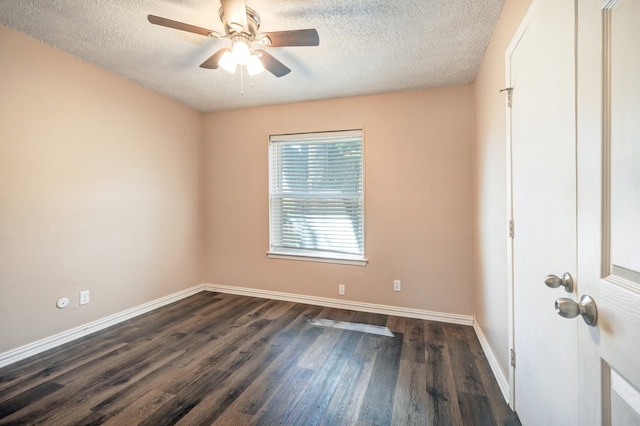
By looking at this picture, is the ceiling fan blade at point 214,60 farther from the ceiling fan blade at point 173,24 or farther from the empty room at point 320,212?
the ceiling fan blade at point 173,24

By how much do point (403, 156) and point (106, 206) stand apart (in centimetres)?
313

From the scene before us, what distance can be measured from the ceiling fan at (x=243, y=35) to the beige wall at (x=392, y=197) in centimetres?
148

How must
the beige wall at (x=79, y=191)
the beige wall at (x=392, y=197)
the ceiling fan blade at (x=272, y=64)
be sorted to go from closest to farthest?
1. the ceiling fan blade at (x=272, y=64)
2. the beige wall at (x=79, y=191)
3. the beige wall at (x=392, y=197)

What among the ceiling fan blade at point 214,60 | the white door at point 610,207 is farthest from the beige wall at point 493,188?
the ceiling fan blade at point 214,60

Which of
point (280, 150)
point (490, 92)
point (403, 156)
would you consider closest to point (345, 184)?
point (403, 156)

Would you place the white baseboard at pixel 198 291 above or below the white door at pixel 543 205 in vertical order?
below

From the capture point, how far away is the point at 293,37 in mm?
1688

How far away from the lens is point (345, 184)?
10.7 feet

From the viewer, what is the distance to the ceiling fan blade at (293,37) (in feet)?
5.35

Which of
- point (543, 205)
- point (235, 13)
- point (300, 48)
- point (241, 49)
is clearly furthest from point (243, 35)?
point (543, 205)

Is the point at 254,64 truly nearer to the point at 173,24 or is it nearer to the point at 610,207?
the point at 173,24

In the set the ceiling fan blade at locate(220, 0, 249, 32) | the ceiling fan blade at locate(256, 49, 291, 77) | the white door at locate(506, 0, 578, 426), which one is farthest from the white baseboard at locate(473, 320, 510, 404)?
the ceiling fan blade at locate(220, 0, 249, 32)

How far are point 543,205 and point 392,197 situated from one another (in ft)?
6.32

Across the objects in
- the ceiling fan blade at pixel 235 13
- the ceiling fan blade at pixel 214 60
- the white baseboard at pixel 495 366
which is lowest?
the white baseboard at pixel 495 366
